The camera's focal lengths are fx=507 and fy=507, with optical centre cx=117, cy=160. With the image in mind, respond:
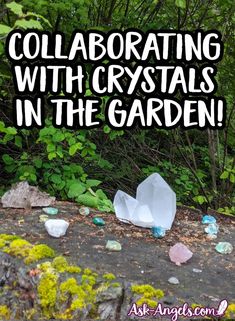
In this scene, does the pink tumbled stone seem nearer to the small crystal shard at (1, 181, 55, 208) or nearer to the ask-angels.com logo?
the ask-angels.com logo

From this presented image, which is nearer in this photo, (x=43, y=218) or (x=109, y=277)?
(x=109, y=277)

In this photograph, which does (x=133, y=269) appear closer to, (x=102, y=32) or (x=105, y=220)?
(x=105, y=220)

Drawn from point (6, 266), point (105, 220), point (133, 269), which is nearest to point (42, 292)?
point (6, 266)

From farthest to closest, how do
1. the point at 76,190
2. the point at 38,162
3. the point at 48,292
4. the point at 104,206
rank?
the point at 38,162 → the point at 76,190 → the point at 104,206 → the point at 48,292

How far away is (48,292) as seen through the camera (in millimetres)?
1553

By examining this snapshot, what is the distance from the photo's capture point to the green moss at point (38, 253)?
1675mm

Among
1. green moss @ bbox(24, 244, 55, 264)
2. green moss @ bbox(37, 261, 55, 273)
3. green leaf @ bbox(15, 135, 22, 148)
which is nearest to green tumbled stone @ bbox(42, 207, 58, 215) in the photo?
green moss @ bbox(24, 244, 55, 264)

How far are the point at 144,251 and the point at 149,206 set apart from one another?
1.19 feet

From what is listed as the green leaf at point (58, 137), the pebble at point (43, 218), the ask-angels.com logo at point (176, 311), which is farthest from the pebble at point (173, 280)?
the green leaf at point (58, 137)

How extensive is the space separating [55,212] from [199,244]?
63 centimetres

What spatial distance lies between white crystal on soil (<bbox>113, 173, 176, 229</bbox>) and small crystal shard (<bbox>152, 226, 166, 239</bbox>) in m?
0.05

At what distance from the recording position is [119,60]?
299cm

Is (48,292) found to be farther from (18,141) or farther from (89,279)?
(18,141)

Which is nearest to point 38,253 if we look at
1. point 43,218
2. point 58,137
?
point 43,218
